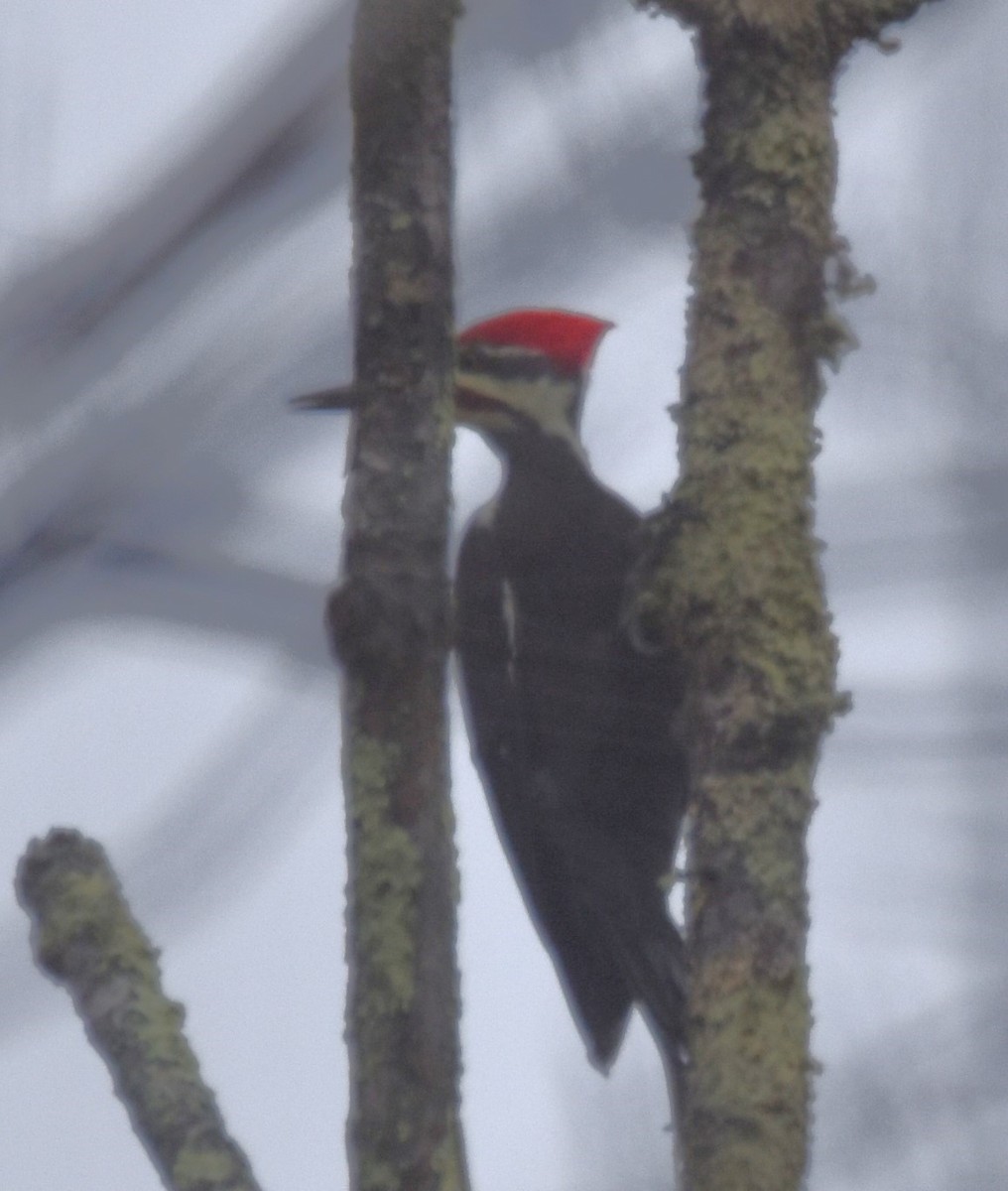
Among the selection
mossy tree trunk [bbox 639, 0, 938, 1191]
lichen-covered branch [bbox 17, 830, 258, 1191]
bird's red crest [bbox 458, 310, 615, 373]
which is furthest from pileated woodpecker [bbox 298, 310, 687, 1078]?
lichen-covered branch [bbox 17, 830, 258, 1191]

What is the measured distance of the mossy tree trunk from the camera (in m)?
1.88

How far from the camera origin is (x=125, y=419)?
95cm

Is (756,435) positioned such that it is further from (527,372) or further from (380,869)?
(527,372)

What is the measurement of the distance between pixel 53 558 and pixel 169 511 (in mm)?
128

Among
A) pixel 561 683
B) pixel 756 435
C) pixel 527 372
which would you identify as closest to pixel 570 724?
pixel 561 683

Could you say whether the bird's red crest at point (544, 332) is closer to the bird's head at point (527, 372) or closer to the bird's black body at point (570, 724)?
the bird's head at point (527, 372)

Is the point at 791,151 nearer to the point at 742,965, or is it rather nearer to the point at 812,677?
the point at 812,677

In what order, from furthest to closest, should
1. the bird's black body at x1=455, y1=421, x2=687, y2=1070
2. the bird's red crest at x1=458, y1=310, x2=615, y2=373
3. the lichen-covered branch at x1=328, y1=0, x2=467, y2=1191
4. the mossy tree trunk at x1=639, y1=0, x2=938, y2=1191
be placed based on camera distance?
the bird's red crest at x1=458, y1=310, x2=615, y2=373 < the bird's black body at x1=455, y1=421, x2=687, y2=1070 < the mossy tree trunk at x1=639, y1=0, x2=938, y2=1191 < the lichen-covered branch at x1=328, y1=0, x2=467, y2=1191

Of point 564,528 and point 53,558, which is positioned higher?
point 564,528

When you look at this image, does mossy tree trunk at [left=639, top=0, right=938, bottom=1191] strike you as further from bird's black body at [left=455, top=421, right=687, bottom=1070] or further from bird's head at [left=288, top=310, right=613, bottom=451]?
bird's head at [left=288, top=310, right=613, bottom=451]

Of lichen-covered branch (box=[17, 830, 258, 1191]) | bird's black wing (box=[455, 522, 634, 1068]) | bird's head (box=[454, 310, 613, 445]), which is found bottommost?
lichen-covered branch (box=[17, 830, 258, 1191])

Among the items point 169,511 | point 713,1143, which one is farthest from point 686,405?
point 169,511

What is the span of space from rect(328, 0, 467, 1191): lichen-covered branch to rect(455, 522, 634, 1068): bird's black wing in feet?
4.80

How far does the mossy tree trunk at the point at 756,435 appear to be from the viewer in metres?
1.88
